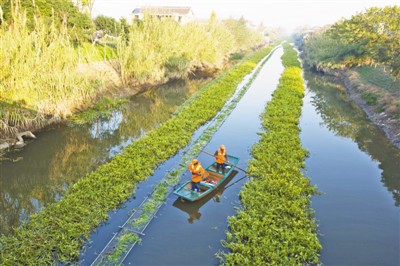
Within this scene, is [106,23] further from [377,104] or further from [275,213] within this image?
[275,213]

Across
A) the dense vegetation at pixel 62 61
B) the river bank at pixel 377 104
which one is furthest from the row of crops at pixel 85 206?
the river bank at pixel 377 104

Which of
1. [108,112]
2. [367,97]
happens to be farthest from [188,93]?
[367,97]

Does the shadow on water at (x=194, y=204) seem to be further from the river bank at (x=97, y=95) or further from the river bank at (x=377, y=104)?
the river bank at (x=377, y=104)

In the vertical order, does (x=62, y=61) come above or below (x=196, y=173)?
above

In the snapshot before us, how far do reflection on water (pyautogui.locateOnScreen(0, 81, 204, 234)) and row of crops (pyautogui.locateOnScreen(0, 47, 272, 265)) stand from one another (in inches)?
61.9

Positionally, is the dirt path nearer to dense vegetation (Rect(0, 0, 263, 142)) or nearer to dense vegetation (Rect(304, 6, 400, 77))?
dense vegetation (Rect(304, 6, 400, 77))

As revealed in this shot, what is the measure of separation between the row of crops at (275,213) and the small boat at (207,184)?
1.38 meters

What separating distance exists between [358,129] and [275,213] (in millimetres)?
17688

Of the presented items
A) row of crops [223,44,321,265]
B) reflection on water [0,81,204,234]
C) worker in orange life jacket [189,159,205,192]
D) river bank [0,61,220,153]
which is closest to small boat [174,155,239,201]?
worker in orange life jacket [189,159,205,192]

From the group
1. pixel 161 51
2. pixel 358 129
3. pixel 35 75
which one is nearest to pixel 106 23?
pixel 161 51

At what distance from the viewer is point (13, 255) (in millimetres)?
11039

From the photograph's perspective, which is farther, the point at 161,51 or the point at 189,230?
the point at 161,51

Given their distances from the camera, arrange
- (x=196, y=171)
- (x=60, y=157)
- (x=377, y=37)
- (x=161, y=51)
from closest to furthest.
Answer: (x=196, y=171) → (x=60, y=157) → (x=377, y=37) → (x=161, y=51)

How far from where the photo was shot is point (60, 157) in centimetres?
2047
